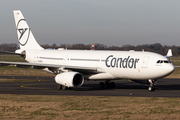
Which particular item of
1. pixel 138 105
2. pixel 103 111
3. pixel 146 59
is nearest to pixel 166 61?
pixel 146 59

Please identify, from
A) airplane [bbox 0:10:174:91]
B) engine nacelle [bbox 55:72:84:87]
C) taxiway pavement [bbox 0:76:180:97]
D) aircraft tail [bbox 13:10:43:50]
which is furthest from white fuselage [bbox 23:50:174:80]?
aircraft tail [bbox 13:10:43:50]

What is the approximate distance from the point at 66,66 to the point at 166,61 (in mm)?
11377

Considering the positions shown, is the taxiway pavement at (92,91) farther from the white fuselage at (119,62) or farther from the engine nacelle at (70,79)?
A: the white fuselage at (119,62)

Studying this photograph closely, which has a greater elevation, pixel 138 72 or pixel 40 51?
pixel 40 51

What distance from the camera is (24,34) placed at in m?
42.1

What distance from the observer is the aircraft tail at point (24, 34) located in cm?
4181

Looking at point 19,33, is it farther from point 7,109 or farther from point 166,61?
point 7,109

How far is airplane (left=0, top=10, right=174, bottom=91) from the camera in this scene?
29.3m

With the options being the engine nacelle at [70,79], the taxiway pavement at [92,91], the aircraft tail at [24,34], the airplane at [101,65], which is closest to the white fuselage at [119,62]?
the airplane at [101,65]

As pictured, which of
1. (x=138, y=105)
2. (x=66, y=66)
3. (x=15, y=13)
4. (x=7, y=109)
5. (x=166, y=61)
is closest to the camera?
(x=7, y=109)

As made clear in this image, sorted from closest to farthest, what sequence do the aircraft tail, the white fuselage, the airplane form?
the white fuselage
the airplane
the aircraft tail

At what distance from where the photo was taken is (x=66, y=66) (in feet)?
109

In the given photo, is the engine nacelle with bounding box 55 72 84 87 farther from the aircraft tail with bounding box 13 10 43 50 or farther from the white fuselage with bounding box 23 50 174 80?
the aircraft tail with bounding box 13 10 43 50

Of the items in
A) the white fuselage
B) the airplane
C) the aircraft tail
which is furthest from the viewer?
the aircraft tail
